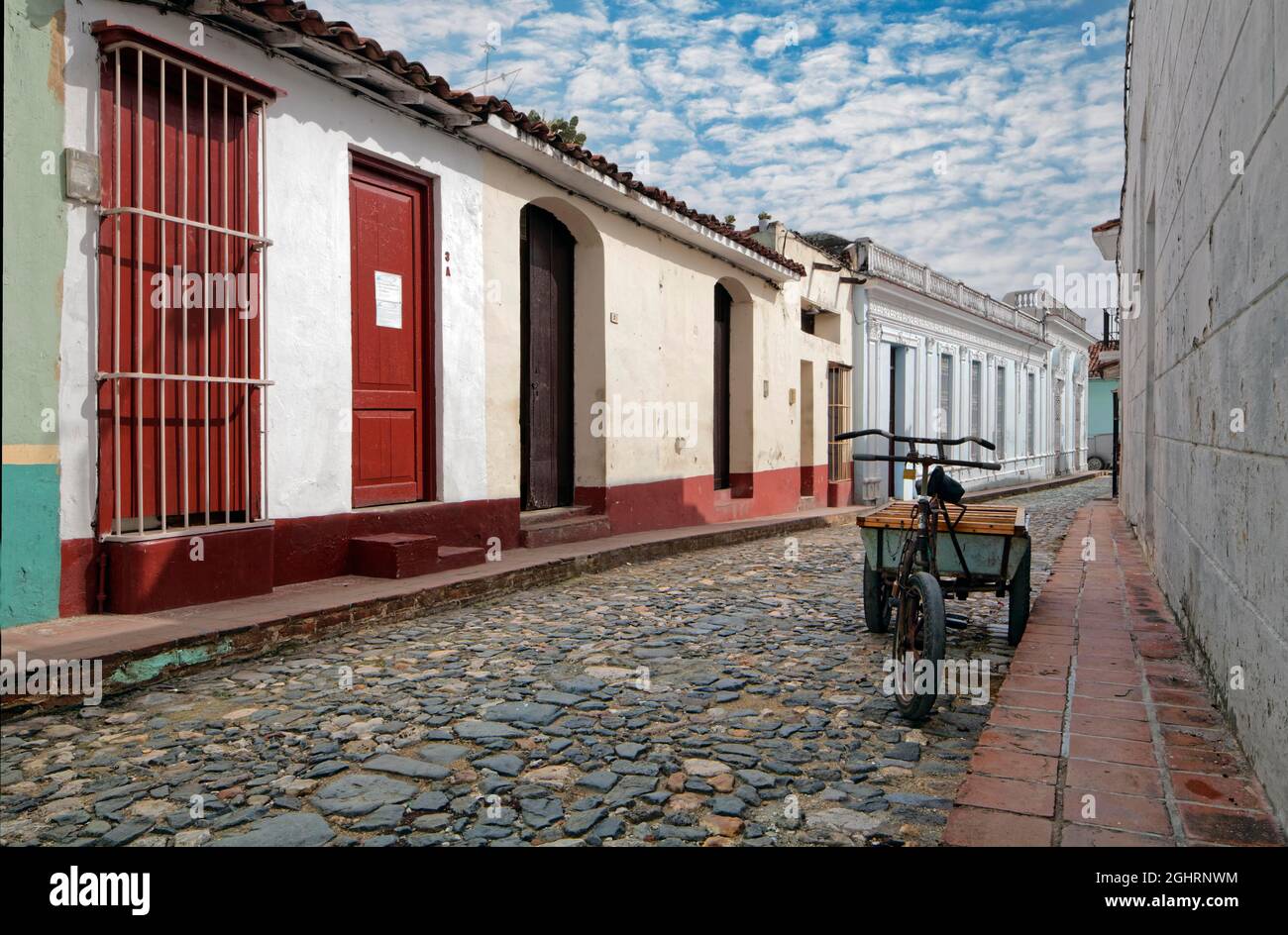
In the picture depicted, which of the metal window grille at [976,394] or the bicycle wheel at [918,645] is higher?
the metal window grille at [976,394]

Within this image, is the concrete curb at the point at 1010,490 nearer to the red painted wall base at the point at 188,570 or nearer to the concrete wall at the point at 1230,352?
the concrete wall at the point at 1230,352

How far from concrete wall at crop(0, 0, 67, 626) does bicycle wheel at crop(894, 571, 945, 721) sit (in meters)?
4.30

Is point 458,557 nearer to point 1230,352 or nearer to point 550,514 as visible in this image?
point 550,514

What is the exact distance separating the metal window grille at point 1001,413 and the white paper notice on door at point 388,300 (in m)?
22.5

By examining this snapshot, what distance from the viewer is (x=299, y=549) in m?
5.99

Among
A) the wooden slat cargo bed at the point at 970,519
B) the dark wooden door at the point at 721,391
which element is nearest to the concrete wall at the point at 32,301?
the wooden slat cargo bed at the point at 970,519

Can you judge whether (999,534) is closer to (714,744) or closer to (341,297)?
(714,744)

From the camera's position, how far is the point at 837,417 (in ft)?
56.6

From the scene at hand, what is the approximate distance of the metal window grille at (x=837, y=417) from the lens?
55.3ft

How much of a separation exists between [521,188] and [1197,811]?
7.55 m

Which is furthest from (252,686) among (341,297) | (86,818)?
(341,297)

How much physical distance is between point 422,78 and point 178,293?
257 centimetres

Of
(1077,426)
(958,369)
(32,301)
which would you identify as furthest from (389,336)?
(1077,426)
